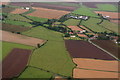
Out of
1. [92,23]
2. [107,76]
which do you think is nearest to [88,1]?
[92,23]

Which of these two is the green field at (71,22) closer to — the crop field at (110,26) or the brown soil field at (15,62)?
the crop field at (110,26)

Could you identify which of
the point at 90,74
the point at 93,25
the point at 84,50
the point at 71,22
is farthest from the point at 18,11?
the point at 90,74

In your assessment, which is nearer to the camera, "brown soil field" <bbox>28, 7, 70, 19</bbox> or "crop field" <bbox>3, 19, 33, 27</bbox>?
"crop field" <bbox>3, 19, 33, 27</bbox>

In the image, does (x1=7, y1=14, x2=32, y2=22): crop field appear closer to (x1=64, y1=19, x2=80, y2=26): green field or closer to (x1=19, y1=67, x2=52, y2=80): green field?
(x1=64, y1=19, x2=80, y2=26): green field

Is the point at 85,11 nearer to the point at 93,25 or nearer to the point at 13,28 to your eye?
the point at 93,25

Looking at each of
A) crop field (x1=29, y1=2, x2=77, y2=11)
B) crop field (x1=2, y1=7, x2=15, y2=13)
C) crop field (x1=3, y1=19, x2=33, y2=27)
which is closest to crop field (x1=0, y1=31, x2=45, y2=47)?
crop field (x1=3, y1=19, x2=33, y2=27)

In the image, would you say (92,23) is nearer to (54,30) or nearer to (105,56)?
(54,30)

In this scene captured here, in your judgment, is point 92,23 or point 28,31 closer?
point 28,31
